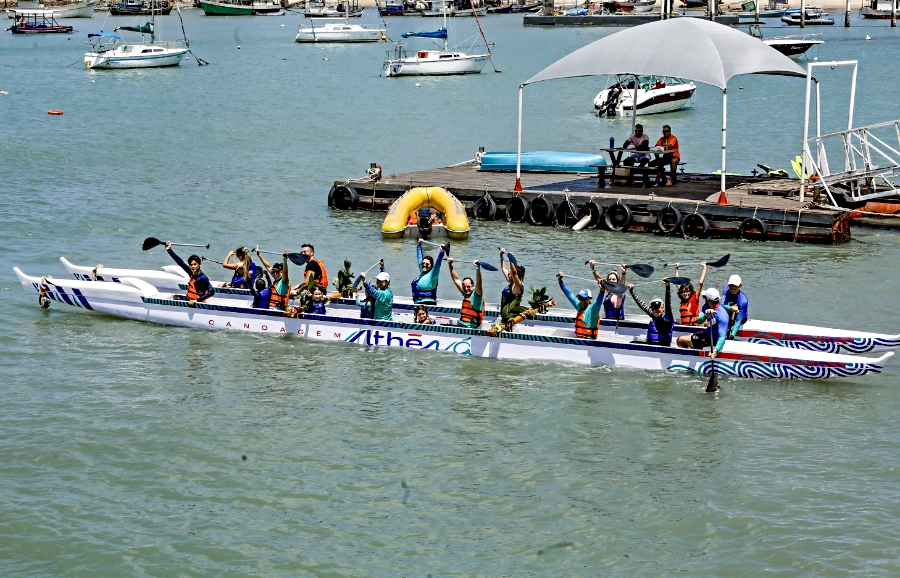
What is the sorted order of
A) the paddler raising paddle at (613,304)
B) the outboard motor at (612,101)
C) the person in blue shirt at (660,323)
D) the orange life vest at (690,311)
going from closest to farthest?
1. the person in blue shirt at (660,323)
2. the orange life vest at (690,311)
3. the paddler raising paddle at (613,304)
4. the outboard motor at (612,101)

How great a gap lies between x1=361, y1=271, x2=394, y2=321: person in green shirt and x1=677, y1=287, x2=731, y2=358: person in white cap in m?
5.90

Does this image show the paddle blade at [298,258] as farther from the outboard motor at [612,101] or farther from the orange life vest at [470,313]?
the outboard motor at [612,101]

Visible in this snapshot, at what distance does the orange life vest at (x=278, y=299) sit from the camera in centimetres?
2353

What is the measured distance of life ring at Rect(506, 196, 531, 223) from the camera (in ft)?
110

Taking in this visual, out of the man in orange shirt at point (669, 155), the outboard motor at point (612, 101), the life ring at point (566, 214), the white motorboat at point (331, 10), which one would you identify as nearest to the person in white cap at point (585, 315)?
the life ring at point (566, 214)

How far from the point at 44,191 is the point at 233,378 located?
21.4 metres

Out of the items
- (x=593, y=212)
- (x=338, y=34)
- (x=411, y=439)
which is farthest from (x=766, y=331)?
(x=338, y=34)

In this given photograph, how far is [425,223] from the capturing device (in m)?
32.1

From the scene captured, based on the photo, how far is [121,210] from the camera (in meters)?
36.2

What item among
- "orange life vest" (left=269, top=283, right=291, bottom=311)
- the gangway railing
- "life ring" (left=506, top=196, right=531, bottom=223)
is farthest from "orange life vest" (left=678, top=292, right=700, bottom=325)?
"life ring" (left=506, top=196, right=531, bottom=223)

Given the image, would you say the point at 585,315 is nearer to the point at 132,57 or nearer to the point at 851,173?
the point at 851,173

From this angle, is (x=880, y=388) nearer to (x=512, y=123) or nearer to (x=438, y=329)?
(x=438, y=329)

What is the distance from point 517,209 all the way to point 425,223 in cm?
319

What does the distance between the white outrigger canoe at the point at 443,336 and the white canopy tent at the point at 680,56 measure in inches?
461
